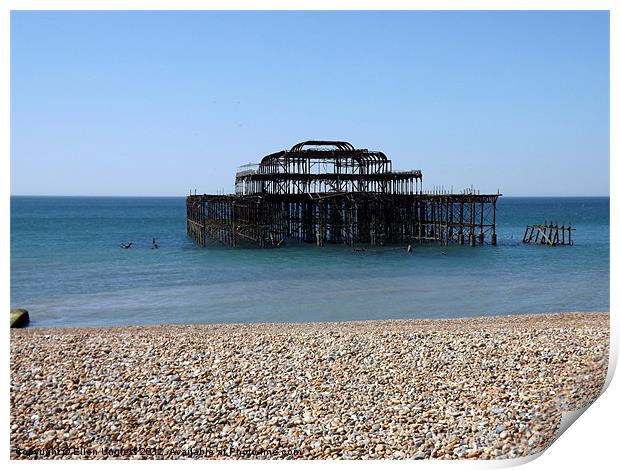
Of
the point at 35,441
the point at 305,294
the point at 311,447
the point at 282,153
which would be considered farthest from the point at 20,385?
the point at 282,153

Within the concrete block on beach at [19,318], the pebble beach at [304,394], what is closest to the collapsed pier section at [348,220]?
the concrete block on beach at [19,318]

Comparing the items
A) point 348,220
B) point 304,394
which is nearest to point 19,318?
point 304,394

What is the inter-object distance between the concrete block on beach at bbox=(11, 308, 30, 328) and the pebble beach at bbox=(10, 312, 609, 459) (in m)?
4.53

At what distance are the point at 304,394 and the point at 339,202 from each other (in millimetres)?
27013

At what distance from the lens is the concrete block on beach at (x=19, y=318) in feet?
52.1

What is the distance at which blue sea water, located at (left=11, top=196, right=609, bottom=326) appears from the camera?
18.0 m

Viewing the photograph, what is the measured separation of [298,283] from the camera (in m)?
23.0

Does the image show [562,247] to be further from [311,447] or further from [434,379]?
[311,447]

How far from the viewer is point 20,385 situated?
9.26 meters

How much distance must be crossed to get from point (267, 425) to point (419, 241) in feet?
97.4

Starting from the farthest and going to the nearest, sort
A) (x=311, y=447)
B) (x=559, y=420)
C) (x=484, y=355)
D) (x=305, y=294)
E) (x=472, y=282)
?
(x=472, y=282), (x=305, y=294), (x=484, y=355), (x=559, y=420), (x=311, y=447)

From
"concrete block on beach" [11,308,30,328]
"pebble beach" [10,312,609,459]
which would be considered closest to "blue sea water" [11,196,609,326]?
"concrete block on beach" [11,308,30,328]
